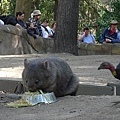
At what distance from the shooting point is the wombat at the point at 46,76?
22.9 ft

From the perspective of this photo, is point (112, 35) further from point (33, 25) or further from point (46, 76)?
point (46, 76)

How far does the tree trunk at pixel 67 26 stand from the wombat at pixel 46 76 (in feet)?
32.5

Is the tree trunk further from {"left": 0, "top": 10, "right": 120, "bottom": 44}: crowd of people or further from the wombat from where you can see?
the wombat

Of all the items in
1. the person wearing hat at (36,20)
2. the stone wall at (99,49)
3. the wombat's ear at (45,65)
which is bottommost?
the stone wall at (99,49)

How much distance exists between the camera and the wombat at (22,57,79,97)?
698 centimetres

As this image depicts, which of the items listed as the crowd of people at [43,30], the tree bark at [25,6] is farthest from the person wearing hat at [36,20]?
the tree bark at [25,6]

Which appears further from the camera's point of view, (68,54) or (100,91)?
(68,54)

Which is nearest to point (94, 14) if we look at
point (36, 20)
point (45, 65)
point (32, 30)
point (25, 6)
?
point (25, 6)

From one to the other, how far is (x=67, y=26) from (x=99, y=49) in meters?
1.85

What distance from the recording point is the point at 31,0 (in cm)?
2784

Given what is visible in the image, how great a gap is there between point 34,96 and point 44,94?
0.16 metres

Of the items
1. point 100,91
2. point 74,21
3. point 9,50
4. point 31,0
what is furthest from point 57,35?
point 31,0

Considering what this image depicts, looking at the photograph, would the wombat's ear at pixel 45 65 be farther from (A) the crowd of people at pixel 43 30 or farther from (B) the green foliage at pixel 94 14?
(B) the green foliage at pixel 94 14

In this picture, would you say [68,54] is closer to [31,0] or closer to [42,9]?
[31,0]
